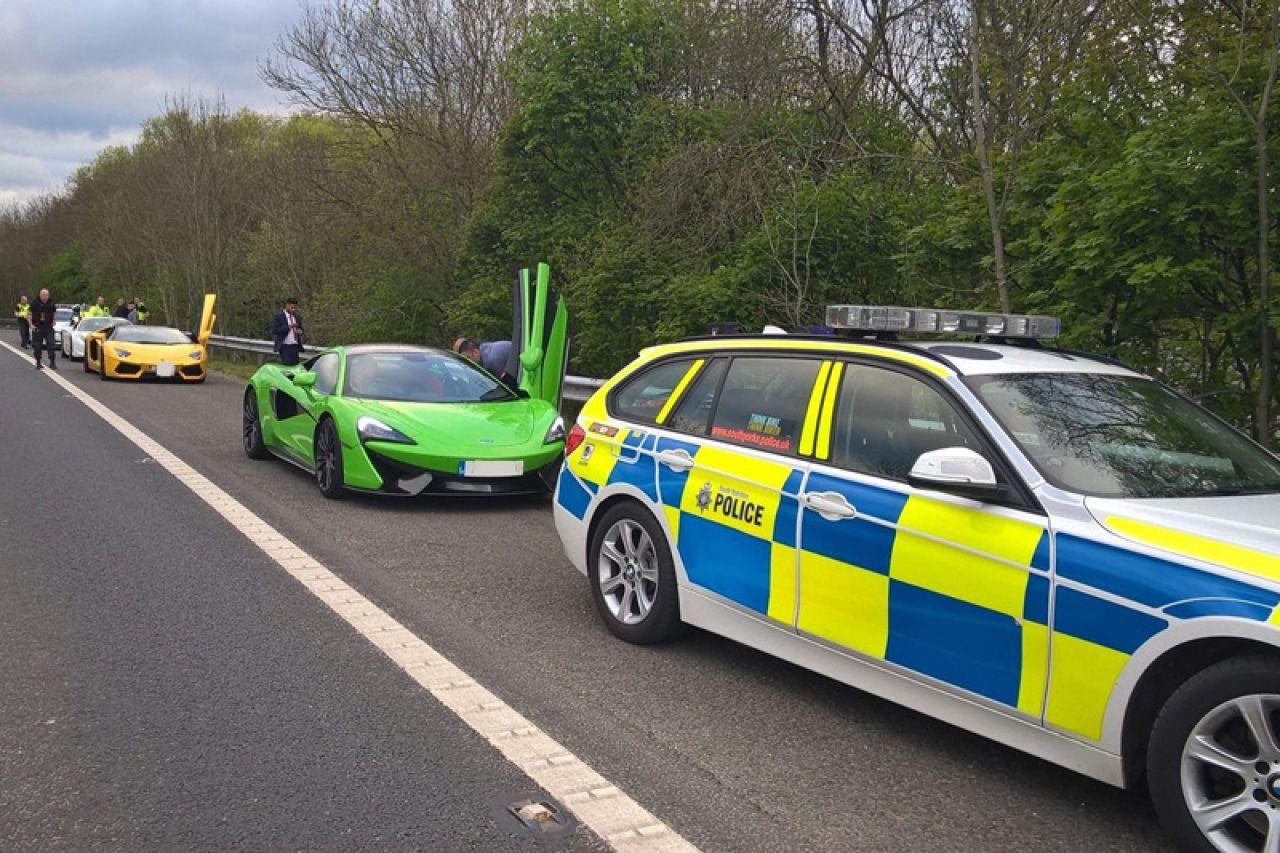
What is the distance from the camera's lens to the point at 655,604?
4.95m

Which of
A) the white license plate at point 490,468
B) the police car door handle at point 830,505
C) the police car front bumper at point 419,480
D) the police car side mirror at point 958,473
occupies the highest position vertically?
the police car side mirror at point 958,473

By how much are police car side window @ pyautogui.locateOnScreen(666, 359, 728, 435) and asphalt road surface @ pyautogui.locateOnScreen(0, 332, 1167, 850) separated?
102 centimetres

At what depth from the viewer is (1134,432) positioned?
156 inches

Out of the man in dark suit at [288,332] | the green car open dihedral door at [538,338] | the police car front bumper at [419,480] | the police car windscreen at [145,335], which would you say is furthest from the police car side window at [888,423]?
the police car windscreen at [145,335]

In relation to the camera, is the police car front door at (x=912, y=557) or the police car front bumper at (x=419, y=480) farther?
the police car front bumper at (x=419, y=480)

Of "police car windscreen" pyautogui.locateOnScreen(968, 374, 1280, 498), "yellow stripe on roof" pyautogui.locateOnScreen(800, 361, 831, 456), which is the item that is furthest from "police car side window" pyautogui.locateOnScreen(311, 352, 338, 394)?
"police car windscreen" pyautogui.locateOnScreen(968, 374, 1280, 498)

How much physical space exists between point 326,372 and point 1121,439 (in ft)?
23.9

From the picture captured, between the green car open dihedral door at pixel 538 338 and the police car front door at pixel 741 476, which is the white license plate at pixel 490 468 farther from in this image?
the police car front door at pixel 741 476

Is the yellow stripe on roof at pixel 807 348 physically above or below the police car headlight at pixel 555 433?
above

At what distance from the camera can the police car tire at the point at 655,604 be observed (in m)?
4.89

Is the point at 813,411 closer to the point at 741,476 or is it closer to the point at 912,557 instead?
the point at 741,476

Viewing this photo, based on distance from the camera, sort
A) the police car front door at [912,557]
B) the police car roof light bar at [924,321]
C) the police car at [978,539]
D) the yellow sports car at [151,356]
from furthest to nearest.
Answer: the yellow sports car at [151,356] < the police car roof light bar at [924,321] < the police car front door at [912,557] < the police car at [978,539]

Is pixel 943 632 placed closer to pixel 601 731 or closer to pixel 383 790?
pixel 601 731

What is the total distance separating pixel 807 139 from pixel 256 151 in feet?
110
